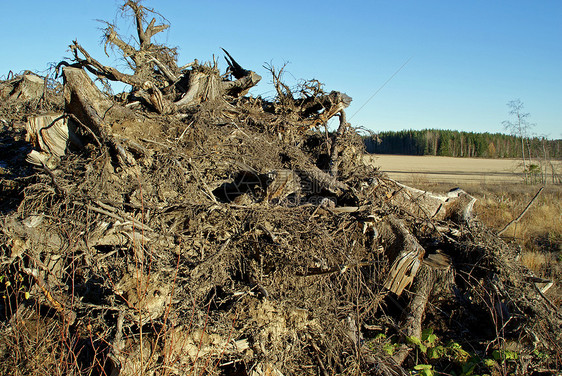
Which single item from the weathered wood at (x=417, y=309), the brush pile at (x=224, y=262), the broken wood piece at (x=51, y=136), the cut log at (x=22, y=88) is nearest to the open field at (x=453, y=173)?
the brush pile at (x=224, y=262)

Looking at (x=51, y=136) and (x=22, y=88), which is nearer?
(x=51, y=136)

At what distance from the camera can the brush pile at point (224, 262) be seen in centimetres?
332

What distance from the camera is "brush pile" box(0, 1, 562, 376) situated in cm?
332

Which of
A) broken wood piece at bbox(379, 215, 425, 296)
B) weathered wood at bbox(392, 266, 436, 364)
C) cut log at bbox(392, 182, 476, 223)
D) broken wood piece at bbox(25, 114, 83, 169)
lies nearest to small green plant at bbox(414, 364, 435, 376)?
weathered wood at bbox(392, 266, 436, 364)

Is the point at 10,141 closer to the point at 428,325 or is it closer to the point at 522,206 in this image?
the point at 428,325

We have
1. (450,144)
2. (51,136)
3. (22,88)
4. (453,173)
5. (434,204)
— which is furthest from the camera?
(450,144)

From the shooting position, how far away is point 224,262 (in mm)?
3734

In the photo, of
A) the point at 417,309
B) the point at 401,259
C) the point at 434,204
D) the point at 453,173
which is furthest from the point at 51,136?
the point at 453,173

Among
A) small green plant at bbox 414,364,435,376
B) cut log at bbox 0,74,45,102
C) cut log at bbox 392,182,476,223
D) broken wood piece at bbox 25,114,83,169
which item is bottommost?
small green plant at bbox 414,364,435,376

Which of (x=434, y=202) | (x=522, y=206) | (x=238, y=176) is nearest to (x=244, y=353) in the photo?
(x=238, y=176)

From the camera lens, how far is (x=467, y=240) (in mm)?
4812

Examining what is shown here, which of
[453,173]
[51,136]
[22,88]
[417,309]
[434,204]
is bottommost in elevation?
[417,309]

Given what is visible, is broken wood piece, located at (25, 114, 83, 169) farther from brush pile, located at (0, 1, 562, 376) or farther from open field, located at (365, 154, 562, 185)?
open field, located at (365, 154, 562, 185)

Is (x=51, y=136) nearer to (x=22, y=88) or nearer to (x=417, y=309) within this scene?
(x=22, y=88)
